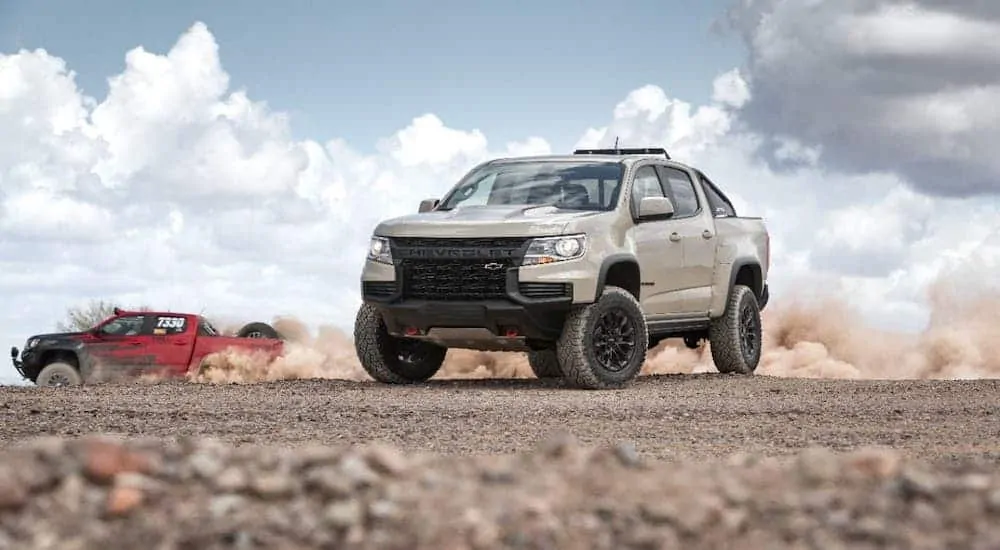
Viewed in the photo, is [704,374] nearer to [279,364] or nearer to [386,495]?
[279,364]

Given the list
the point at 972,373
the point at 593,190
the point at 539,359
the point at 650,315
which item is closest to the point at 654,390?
the point at 650,315

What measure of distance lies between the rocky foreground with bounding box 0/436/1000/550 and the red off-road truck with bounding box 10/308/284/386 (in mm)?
16698

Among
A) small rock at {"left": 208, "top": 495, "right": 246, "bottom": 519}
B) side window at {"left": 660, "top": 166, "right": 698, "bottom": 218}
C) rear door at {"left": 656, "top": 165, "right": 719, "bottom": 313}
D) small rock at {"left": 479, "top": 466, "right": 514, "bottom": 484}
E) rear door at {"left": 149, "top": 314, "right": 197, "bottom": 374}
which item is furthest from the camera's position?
rear door at {"left": 149, "top": 314, "right": 197, "bottom": 374}

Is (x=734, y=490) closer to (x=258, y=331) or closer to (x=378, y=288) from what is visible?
(x=378, y=288)

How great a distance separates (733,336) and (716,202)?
1.67 meters

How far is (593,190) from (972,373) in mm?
8572

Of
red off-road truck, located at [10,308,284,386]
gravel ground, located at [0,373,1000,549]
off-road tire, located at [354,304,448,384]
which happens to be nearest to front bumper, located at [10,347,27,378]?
red off-road truck, located at [10,308,284,386]

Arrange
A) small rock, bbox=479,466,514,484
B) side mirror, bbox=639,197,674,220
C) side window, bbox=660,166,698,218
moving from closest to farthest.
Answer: small rock, bbox=479,466,514,484
side mirror, bbox=639,197,674,220
side window, bbox=660,166,698,218

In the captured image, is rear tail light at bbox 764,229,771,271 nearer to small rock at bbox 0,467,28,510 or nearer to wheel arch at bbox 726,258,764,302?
wheel arch at bbox 726,258,764,302

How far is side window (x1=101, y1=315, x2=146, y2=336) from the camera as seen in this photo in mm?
22438

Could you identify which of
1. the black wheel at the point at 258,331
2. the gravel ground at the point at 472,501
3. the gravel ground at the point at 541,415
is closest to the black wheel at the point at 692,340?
the gravel ground at the point at 541,415

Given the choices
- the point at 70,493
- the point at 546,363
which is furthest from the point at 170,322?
the point at 70,493

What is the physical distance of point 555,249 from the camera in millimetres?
14680

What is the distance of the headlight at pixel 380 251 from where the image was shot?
15258 mm
